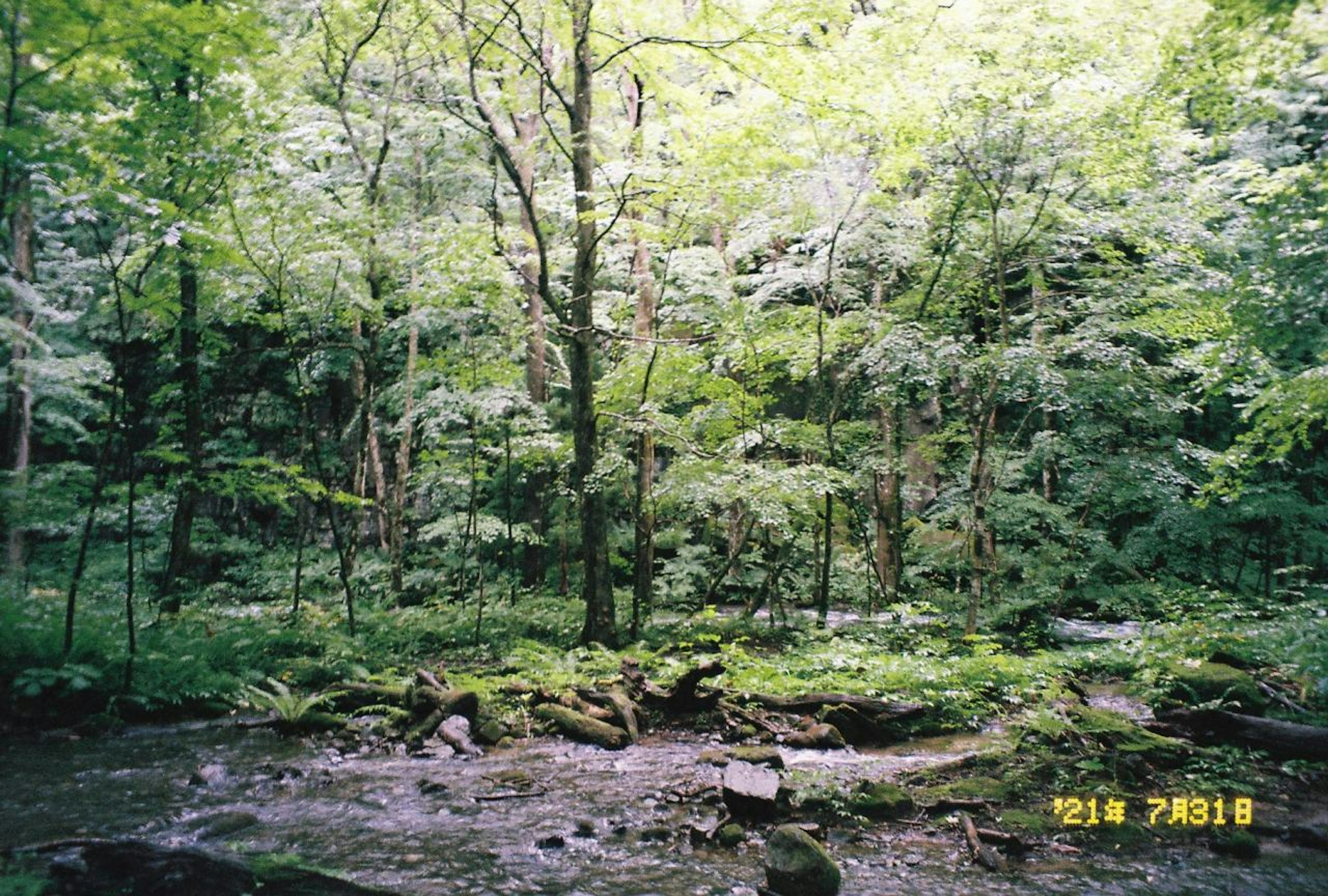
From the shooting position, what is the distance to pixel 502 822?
4.72 metres

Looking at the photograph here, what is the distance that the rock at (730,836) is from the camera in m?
4.29

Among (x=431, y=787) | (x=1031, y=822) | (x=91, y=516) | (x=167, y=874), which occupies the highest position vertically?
(x=91, y=516)

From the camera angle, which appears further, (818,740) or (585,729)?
(585,729)

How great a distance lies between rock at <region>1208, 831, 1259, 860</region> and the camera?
403cm

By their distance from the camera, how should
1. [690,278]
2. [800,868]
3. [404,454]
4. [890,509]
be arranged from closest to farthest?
[800,868] → [690,278] → [404,454] → [890,509]

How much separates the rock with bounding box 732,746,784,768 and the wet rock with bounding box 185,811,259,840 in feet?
11.3

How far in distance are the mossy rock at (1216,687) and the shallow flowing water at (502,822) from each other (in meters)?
2.41

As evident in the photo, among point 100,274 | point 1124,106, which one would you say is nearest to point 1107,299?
point 1124,106

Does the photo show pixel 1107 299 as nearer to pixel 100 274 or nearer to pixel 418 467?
pixel 418 467

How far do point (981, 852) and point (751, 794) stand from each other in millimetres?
1383

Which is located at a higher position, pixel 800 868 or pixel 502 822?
pixel 800 868

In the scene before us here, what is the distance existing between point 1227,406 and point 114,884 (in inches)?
964
